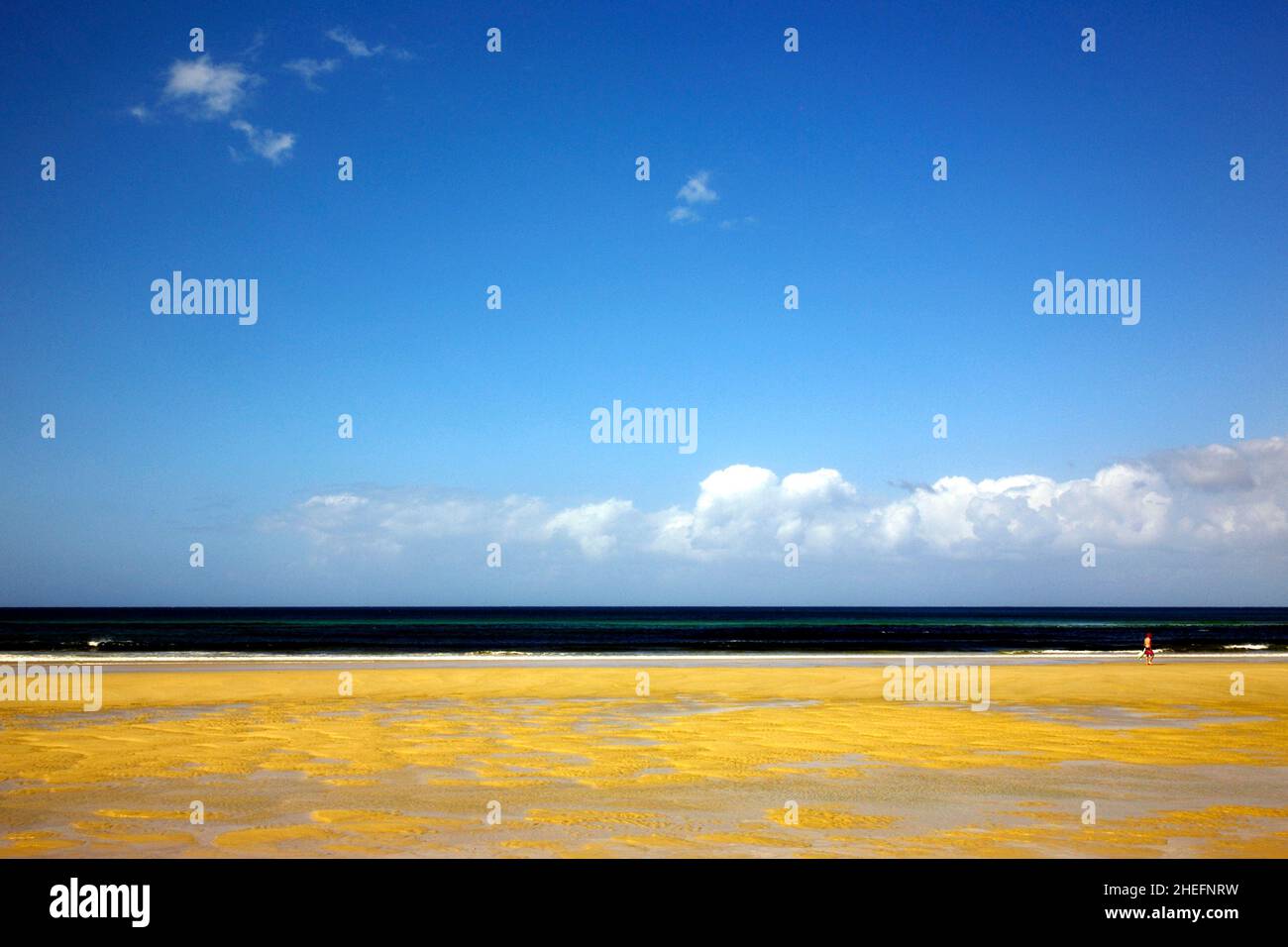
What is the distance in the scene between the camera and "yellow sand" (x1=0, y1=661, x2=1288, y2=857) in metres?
8.28

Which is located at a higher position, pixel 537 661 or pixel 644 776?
pixel 644 776

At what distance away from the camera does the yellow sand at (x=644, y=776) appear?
326 inches

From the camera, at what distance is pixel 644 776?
1127 cm

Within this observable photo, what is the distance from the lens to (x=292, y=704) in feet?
65.4
